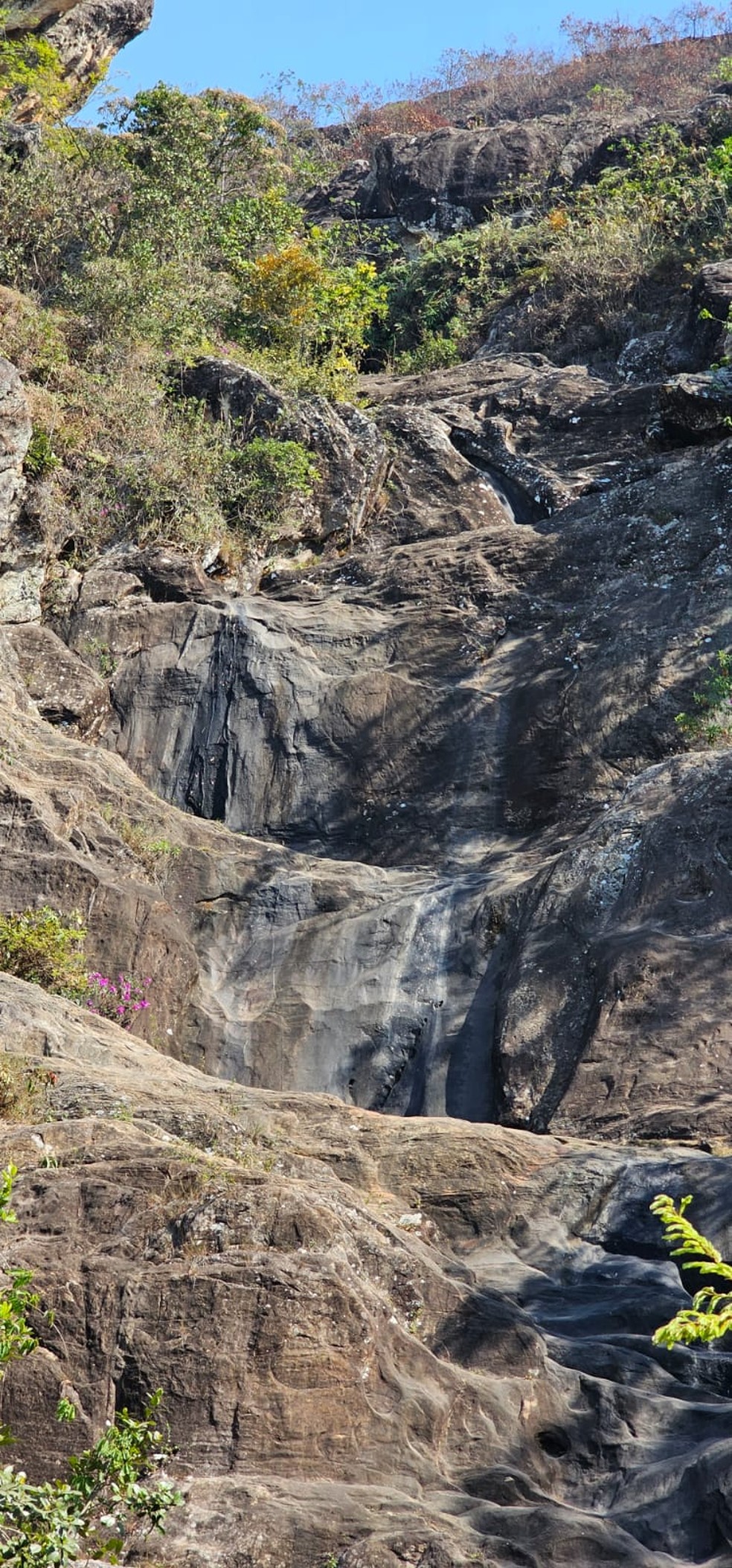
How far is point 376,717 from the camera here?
15.7m

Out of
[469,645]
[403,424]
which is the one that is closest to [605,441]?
[403,424]

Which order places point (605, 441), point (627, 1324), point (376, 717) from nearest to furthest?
point (627, 1324) → point (376, 717) → point (605, 441)

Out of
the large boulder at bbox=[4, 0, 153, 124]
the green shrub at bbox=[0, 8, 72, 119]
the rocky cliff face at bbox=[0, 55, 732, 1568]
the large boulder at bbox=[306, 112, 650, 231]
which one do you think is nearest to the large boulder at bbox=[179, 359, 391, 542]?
the rocky cliff face at bbox=[0, 55, 732, 1568]

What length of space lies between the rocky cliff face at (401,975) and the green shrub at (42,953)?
0.41 metres

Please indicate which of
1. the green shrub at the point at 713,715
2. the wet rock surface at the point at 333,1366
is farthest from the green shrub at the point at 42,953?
the green shrub at the point at 713,715

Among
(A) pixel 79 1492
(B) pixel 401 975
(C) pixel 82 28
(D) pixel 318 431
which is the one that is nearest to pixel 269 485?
(D) pixel 318 431

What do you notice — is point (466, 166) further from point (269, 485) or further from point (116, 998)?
point (116, 998)

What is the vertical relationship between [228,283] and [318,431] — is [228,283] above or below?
above

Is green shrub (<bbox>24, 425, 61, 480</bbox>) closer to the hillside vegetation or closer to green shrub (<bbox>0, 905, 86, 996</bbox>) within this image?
the hillside vegetation

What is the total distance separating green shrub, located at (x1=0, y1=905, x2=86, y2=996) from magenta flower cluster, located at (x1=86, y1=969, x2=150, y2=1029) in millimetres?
138

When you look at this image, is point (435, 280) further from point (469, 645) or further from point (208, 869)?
point (208, 869)

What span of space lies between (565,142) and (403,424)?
563 inches

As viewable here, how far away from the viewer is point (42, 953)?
11.3 meters

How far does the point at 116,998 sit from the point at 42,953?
0.78m
